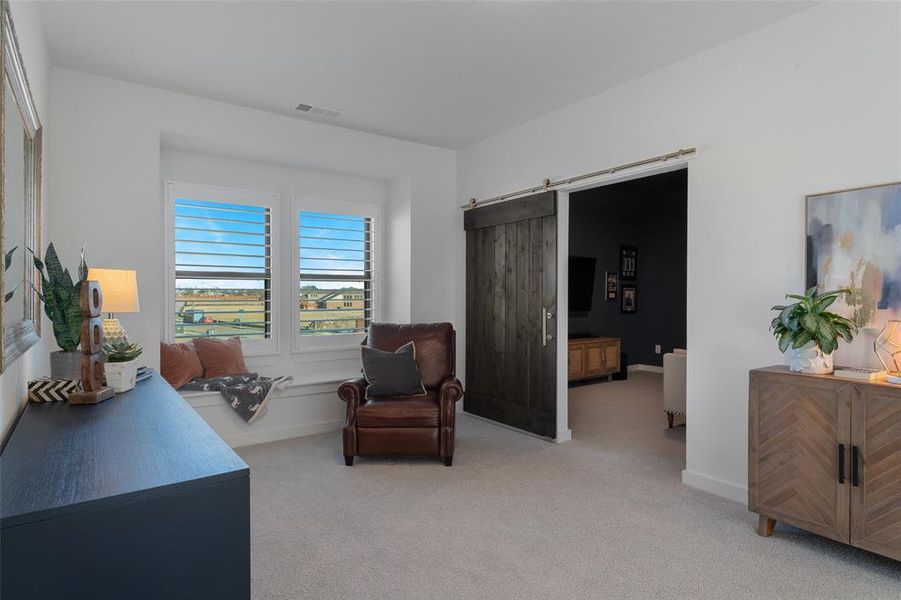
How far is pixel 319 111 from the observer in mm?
4375

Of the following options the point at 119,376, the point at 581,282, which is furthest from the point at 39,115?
the point at 581,282

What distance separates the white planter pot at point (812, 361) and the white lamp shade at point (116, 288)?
3.53m

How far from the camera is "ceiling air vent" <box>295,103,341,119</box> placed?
4.28 meters

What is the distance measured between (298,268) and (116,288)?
2.25 meters

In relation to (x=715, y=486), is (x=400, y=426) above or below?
above

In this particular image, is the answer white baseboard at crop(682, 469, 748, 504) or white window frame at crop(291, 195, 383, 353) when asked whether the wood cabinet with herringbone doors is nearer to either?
white baseboard at crop(682, 469, 748, 504)

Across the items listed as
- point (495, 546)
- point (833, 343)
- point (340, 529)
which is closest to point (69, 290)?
point (340, 529)

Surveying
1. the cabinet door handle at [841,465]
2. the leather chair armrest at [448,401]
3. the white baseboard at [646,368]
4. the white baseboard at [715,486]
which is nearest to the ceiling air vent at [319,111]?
the leather chair armrest at [448,401]

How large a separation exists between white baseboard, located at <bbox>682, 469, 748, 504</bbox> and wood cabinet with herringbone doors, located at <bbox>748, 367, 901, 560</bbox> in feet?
1.44

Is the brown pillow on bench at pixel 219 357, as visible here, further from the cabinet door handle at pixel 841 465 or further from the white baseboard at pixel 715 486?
the cabinet door handle at pixel 841 465

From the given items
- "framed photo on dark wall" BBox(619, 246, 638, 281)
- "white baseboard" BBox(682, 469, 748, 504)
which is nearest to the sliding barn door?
"white baseboard" BBox(682, 469, 748, 504)

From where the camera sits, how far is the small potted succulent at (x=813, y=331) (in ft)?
8.18

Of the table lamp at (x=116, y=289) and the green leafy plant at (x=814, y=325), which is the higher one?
the table lamp at (x=116, y=289)

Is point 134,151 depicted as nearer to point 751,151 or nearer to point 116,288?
point 116,288
